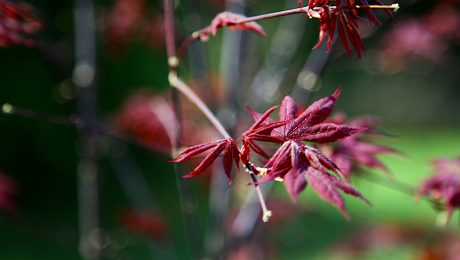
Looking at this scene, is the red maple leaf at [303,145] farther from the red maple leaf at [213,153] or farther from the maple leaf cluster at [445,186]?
the maple leaf cluster at [445,186]

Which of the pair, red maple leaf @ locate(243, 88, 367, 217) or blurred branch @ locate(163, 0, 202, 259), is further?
blurred branch @ locate(163, 0, 202, 259)

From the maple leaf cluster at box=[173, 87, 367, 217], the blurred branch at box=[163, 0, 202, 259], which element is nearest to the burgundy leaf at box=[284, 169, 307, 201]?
the maple leaf cluster at box=[173, 87, 367, 217]

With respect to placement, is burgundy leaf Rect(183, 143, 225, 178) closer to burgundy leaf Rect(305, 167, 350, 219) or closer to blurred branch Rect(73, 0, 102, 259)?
burgundy leaf Rect(305, 167, 350, 219)

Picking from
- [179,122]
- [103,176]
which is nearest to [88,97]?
[179,122]

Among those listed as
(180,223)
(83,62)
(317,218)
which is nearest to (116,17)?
(83,62)

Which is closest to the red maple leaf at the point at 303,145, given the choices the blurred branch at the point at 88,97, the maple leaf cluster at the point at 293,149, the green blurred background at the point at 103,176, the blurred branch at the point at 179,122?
the maple leaf cluster at the point at 293,149

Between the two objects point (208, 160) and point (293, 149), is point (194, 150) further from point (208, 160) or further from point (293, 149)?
point (293, 149)

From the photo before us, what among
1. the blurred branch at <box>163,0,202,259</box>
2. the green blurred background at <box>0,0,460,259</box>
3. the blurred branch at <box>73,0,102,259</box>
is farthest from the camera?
the green blurred background at <box>0,0,460,259</box>
